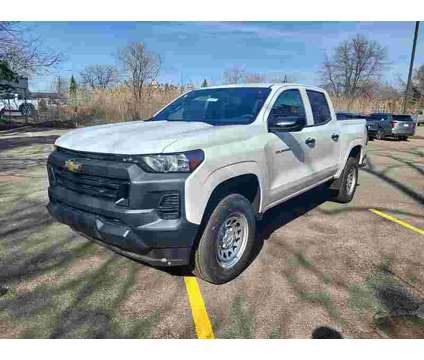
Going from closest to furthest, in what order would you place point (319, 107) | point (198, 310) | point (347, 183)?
point (198, 310) → point (319, 107) → point (347, 183)

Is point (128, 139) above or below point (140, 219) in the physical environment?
above

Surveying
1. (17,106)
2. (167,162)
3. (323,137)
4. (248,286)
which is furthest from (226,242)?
(17,106)

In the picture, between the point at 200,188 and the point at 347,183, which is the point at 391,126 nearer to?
the point at 347,183

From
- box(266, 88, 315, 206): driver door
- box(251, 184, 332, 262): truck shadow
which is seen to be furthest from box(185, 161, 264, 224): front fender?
box(251, 184, 332, 262): truck shadow

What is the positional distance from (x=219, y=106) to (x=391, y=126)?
1753 centimetres

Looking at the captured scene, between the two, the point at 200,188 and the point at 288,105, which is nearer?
the point at 200,188

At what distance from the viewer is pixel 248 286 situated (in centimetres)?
330

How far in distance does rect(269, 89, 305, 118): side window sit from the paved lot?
161 cm

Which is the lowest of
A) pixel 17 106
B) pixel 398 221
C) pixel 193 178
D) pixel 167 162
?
pixel 398 221

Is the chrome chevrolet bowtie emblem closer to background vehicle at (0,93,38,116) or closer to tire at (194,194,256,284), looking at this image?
tire at (194,194,256,284)

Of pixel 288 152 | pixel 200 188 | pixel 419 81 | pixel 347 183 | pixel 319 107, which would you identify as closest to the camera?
pixel 200 188
